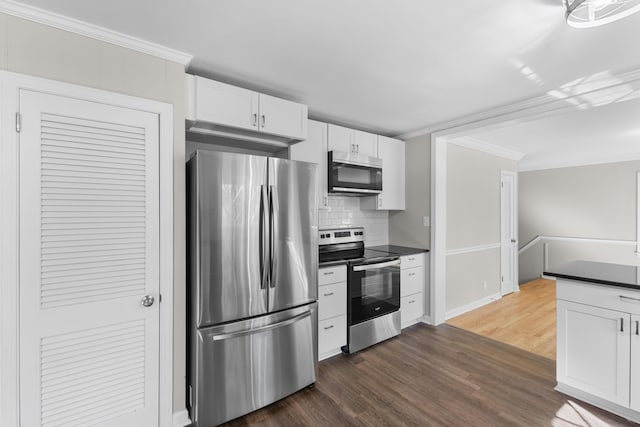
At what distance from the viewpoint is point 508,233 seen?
528 cm

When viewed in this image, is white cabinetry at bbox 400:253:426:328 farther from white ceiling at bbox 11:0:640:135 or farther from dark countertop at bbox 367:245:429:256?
white ceiling at bbox 11:0:640:135

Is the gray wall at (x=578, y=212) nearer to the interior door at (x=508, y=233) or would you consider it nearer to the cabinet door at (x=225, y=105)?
the interior door at (x=508, y=233)

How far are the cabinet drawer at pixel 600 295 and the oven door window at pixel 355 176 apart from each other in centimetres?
200

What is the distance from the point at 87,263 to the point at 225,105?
1.39 metres

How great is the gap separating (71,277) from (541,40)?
10.6 feet

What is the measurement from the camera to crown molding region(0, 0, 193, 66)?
155 centimetres

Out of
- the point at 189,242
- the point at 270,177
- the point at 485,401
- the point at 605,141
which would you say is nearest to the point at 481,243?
the point at 605,141

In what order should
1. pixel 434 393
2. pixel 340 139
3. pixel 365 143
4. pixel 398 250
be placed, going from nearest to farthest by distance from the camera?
pixel 434 393 → pixel 340 139 → pixel 365 143 → pixel 398 250

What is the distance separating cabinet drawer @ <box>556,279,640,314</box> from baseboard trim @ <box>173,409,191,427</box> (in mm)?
2983

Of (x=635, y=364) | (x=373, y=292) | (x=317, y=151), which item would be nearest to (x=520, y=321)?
(x=635, y=364)

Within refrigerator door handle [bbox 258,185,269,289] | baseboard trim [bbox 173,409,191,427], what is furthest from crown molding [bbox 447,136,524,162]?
baseboard trim [bbox 173,409,191,427]

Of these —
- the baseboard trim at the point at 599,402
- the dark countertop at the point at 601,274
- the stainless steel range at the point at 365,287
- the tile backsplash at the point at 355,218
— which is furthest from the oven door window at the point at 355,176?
the baseboard trim at the point at 599,402

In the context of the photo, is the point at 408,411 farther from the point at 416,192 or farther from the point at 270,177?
the point at 416,192

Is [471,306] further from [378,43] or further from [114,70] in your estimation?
[114,70]
